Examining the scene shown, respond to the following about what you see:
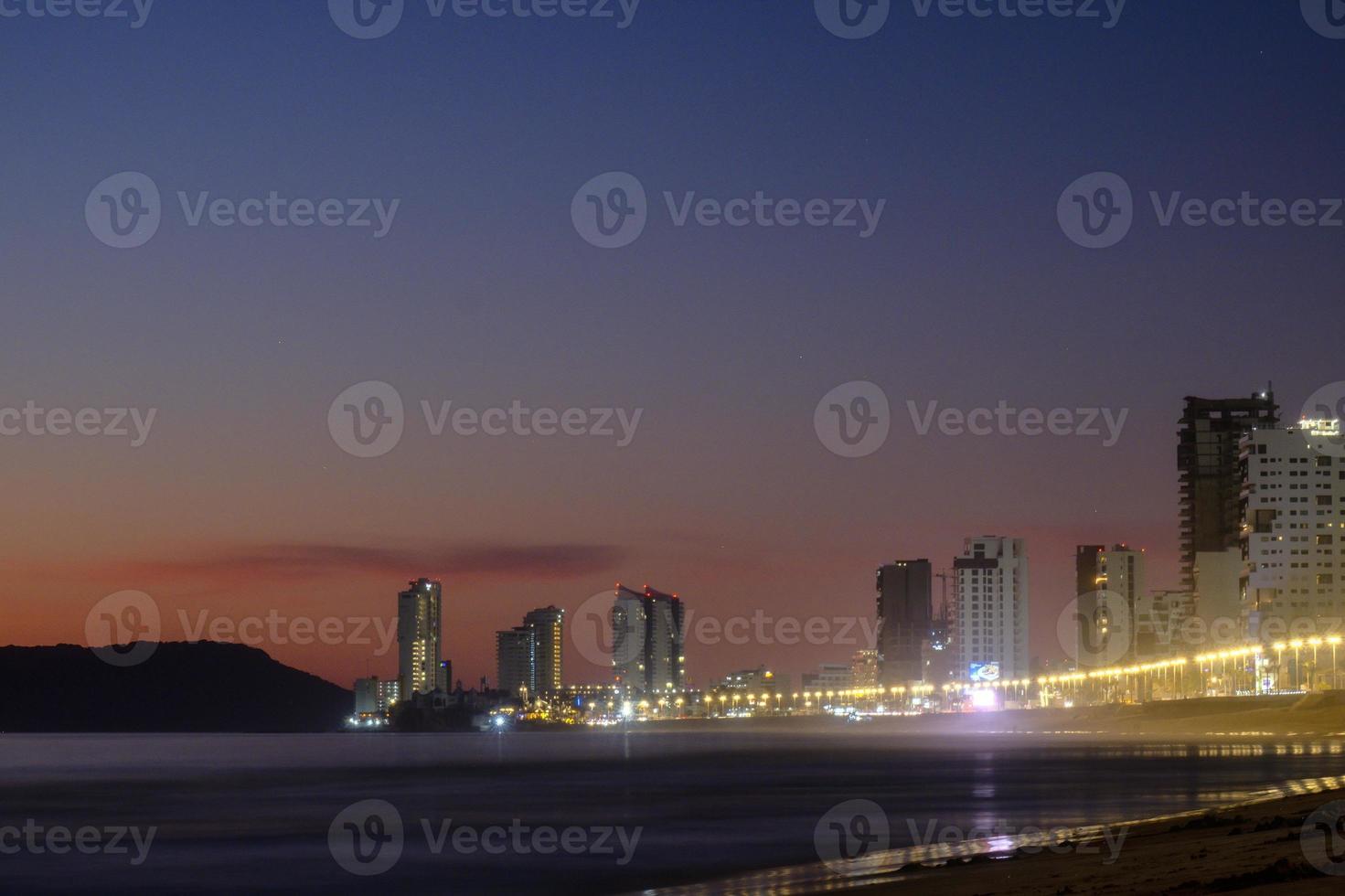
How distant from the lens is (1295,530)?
7667 inches

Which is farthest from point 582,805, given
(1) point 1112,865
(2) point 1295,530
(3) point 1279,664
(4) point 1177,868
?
(2) point 1295,530

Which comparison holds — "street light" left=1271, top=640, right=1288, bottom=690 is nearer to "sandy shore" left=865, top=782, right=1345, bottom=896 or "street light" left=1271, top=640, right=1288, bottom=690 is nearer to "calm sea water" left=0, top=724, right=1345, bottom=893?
"calm sea water" left=0, top=724, right=1345, bottom=893

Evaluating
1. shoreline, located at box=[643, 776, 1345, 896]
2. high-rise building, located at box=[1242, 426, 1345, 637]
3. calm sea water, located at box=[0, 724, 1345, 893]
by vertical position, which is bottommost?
calm sea water, located at box=[0, 724, 1345, 893]

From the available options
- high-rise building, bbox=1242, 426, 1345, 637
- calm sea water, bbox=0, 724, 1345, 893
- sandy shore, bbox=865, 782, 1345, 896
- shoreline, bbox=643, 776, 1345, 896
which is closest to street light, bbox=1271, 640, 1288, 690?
high-rise building, bbox=1242, 426, 1345, 637

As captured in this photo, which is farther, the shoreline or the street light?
the street light

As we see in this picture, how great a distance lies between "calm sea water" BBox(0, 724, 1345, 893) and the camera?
116 feet

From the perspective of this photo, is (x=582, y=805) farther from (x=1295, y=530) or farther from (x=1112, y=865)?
(x=1295, y=530)

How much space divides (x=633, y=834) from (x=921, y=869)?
17477 mm

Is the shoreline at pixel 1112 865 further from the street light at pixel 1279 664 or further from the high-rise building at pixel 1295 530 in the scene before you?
the high-rise building at pixel 1295 530

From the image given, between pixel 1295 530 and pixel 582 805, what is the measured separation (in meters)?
155

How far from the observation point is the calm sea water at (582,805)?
35281mm

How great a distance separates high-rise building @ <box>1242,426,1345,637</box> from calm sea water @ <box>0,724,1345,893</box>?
90.4m

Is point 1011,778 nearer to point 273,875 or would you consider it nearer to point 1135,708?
point 273,875

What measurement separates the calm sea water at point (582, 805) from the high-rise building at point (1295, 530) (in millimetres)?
90403
